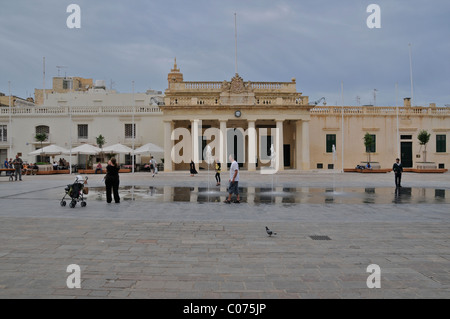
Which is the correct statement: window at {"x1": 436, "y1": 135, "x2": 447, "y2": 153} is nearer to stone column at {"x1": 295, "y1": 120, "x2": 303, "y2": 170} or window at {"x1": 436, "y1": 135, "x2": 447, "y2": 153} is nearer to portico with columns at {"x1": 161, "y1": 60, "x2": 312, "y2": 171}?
portico with columns at {"x1": 161, "y1": 60, "x2": 312, "y2": 171}

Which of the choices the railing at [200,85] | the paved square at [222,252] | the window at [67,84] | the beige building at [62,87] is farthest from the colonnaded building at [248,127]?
the paved square at [222,252]

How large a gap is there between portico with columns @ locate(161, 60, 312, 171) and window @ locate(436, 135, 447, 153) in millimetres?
15793

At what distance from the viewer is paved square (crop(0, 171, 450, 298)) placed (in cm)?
413

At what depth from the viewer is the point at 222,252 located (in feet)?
18.8

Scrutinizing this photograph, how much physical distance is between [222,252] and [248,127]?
2718 cm

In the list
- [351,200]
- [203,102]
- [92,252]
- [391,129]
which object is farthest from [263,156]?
[92,252]

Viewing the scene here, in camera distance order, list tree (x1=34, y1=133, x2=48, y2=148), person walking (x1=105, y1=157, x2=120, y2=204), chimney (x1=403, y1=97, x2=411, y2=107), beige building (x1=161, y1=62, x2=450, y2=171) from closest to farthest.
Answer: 1. person walking (x1=105, y1=157, x2=120, y2=204)
2. beige building (x1=161, y1=62, x2=450, y2=171)
3. tree (x1=34, y1=133, x2=48, y2=148)
4. chimney (x1=403, y1=97, x2=411, y2=107)

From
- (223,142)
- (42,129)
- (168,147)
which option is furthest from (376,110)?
(42,129)

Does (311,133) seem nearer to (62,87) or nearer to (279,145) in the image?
(279,145)

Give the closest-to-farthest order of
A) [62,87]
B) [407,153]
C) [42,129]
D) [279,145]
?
[279,145] → [407,153] → [42,129] → [62,87]

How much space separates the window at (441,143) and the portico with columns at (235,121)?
1579 cm

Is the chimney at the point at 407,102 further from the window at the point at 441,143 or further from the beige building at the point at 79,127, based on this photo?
the beige building at the point at 79,127

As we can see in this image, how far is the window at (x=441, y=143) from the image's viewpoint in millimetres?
36688

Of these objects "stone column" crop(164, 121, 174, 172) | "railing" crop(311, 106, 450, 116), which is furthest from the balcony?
"railing" crop(311, 106, 450, 116)
